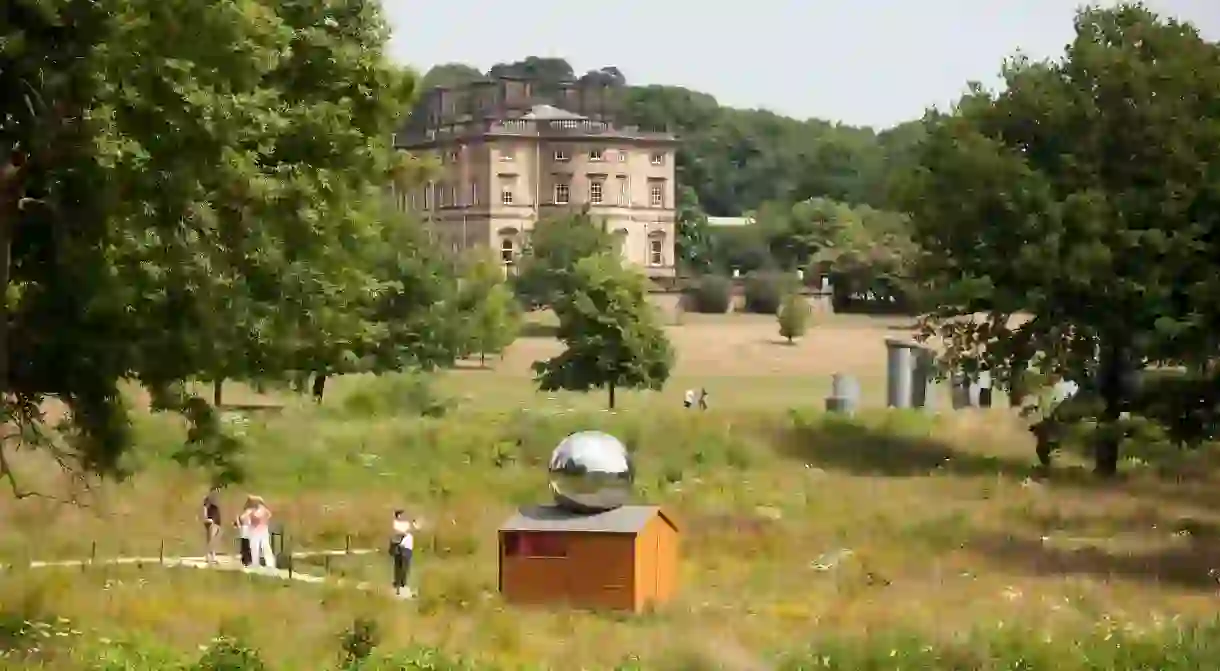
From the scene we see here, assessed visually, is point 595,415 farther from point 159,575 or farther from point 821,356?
point 821,356

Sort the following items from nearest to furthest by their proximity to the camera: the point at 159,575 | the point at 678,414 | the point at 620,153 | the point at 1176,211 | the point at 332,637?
the point at 332,637 → the point at 159,575 → the point at 1176,211 → the point at 678,414 → the point at 620,153

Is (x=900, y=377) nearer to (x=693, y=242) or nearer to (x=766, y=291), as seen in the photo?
(x=766, y=291)

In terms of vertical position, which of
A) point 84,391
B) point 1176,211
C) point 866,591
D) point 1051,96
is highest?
point 1051,96

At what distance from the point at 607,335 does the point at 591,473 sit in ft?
123

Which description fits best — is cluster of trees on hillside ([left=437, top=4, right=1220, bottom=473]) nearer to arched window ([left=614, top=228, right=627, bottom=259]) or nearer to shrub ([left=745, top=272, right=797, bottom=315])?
arched window ([left=614, top=228, right=627, bottom=259])

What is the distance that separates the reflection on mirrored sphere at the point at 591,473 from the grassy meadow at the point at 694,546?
5.28ft

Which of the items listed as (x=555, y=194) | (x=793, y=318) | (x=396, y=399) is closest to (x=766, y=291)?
(x=793, y=318)

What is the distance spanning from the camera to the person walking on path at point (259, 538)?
82.1 feet

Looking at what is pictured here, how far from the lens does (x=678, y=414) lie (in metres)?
45.6

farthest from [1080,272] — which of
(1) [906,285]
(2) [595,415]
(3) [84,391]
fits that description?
(3) [84,391]

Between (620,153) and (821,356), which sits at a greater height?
(620,153)

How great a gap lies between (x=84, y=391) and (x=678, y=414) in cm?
2862

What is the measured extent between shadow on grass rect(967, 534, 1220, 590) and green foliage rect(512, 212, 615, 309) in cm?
6374

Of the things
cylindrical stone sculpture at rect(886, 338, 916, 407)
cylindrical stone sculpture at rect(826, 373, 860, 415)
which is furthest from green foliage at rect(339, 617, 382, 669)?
cylindrical stone sculpture at rect(886, 338, 916, 407)
